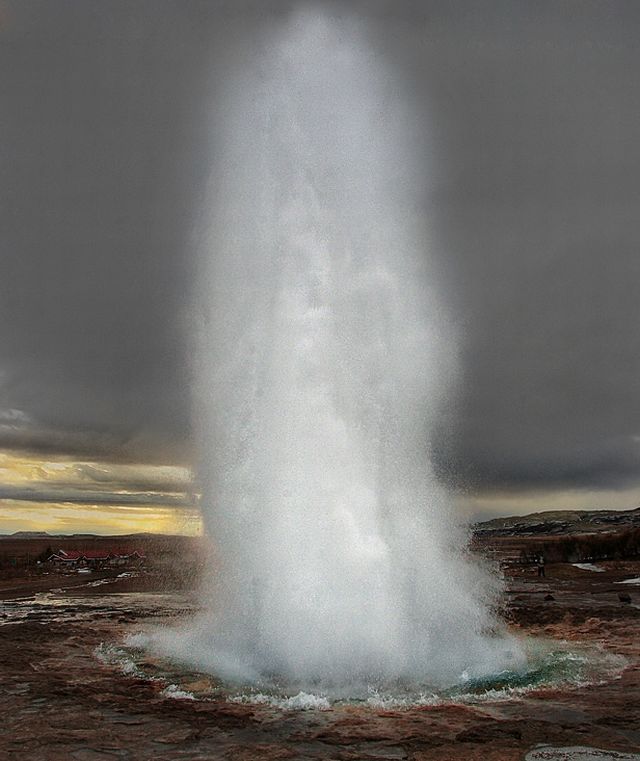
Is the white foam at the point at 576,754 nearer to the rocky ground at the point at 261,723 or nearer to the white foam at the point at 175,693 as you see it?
the rocky ground at the point at 261,723

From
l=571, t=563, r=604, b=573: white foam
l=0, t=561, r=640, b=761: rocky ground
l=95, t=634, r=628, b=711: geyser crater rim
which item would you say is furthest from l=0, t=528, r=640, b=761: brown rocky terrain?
l=571, t=563, r=604, b=573: white foam

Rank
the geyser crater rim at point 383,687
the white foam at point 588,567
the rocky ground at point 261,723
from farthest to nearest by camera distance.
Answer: the white foam at point 588,567 → the geyser crater rim at point 383,687 → the rocky ground at point 261,723

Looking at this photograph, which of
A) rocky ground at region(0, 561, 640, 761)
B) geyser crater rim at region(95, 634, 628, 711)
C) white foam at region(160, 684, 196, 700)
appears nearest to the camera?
rocky ground at region(0, 561, 640, 761)

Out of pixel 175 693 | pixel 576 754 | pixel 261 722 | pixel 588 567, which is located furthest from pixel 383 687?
pixel 588 567

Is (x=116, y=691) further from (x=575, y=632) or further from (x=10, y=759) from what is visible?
(x=575, y=632)

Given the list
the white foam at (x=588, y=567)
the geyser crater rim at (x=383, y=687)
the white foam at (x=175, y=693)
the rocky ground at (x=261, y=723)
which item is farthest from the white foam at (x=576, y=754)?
the white foam at (x=588, y=567)

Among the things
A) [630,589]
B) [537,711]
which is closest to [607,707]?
[537,711]

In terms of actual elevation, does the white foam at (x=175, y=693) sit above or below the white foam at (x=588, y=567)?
A: below

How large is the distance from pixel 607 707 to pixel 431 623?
4.60m

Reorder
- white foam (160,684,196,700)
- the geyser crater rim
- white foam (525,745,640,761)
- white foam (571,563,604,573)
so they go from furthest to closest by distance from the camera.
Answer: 1. white foam (571,563,604,573)
2. white foam (160,684,196,700)
3. the geyser crater rim
4. white foam (525,745,640,761)

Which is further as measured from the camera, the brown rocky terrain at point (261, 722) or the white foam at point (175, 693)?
the white foam at point (175, 693)

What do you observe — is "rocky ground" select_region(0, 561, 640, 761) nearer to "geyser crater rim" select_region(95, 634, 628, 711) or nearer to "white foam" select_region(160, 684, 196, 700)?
"white foam" select_region(160, 684, 196, 700)

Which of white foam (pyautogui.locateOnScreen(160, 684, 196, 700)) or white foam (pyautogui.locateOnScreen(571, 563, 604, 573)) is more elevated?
white foam (pyautogui.locateOnScreen(571, 563, 604, 573))

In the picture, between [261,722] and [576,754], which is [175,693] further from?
[576,754]
